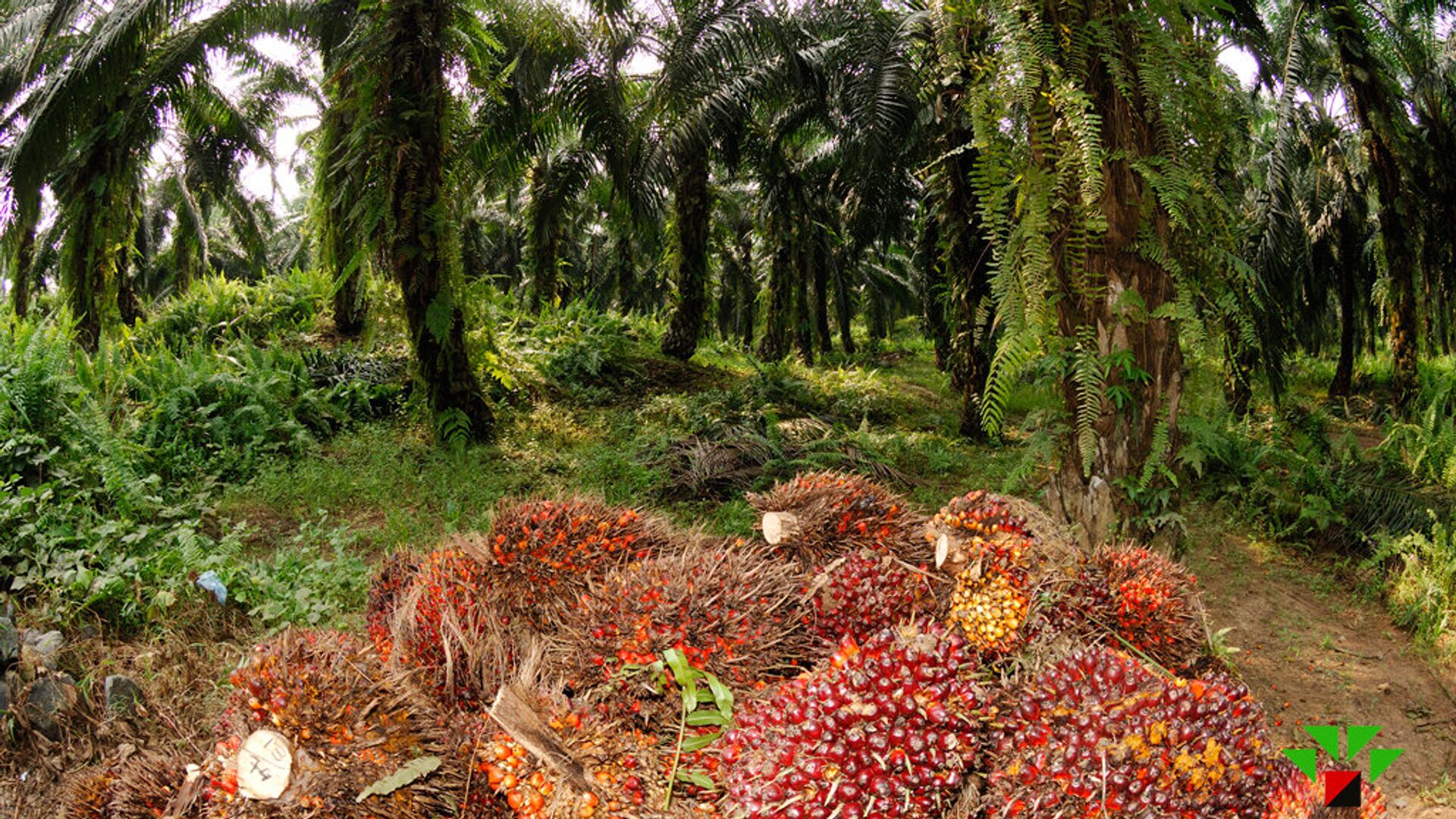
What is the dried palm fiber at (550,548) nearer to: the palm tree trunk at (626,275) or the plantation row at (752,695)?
the plantation row at (752,695)

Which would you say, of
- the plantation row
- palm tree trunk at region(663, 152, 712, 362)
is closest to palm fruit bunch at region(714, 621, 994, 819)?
the plantation row

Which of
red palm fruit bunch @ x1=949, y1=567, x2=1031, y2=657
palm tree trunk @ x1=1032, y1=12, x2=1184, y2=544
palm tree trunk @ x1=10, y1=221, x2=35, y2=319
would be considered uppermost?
palm tree trunk @ x1=10, y1=221, x2=35, y2=319

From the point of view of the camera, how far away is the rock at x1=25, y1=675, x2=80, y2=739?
286 centimetres

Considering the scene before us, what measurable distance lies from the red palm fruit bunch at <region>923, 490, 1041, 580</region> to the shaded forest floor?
90cm

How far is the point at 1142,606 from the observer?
6.41ft

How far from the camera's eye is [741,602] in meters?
1.75

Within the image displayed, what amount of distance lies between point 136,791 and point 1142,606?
2182mm

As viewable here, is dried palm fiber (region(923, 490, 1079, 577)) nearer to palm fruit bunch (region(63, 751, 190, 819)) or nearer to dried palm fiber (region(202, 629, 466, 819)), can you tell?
dried palm fiber (region(202, 629, 466, 819))

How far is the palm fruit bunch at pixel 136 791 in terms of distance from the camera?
1668mm

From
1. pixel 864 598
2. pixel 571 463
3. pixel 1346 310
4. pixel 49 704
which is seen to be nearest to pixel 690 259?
pixel 571 463

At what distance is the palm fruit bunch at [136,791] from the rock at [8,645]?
6.00ft

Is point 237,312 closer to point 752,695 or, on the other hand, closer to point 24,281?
point 24,281

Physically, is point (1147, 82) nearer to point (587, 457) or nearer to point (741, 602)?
point (741, 602)

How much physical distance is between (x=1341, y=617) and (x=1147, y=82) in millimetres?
3384
